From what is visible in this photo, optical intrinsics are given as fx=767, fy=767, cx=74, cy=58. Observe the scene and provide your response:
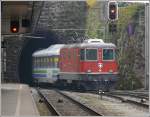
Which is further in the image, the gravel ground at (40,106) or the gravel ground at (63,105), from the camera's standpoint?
the gravel ground at (40,106)

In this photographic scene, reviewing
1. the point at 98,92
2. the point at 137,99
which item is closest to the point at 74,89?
the point at 98,92

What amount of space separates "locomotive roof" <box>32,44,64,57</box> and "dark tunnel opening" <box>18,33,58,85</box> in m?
0.10

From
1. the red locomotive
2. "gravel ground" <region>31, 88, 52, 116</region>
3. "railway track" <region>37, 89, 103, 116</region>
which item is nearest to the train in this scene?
the red locomotive

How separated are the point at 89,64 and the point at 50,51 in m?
0.95

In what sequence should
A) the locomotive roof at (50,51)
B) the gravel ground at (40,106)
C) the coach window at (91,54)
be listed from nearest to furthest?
the locomotive roof at (50,51)
the coach window at (91,54)
the gravel ground at (40,106)

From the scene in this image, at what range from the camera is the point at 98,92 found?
1747 cm

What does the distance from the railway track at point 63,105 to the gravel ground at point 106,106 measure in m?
0.15

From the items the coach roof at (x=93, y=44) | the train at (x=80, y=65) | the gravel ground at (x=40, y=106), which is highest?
the coach roof at (x=93, y=44)

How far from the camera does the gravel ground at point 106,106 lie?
17.2 meters

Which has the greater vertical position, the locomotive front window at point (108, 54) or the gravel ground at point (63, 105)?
the locomotive front window at point (108, 54)

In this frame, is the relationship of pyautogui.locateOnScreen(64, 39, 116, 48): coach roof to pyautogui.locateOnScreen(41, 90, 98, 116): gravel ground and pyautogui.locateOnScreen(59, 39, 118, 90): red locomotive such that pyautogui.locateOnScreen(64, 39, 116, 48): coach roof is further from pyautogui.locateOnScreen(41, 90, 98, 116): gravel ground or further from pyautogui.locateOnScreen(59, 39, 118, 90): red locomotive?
pyautogui.locateOnScreen(41, 90, 98, 116): gravel ground

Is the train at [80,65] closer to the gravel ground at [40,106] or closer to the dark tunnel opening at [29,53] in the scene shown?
the dark tunnel opening at [29,53]

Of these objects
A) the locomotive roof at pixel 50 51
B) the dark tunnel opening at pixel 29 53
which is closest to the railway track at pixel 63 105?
the dark tunnel opening at pixel 29 53

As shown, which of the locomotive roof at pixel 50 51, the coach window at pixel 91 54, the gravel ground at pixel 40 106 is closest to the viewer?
the locomotive roof at pixel 50 51
